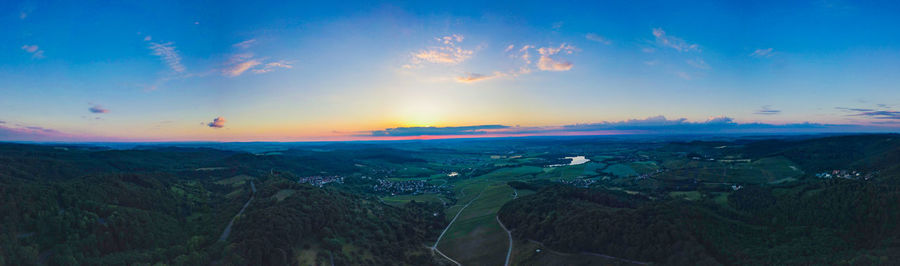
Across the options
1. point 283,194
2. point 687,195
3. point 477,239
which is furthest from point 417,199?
point 687,195

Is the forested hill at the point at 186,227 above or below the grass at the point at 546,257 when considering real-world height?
above

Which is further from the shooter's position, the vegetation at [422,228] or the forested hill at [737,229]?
the vegetation at [422,228]

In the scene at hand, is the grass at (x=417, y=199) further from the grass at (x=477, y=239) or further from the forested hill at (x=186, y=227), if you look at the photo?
the grass at (x=477, y=239)

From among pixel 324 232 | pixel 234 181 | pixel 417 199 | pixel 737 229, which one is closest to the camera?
pixel 737 229

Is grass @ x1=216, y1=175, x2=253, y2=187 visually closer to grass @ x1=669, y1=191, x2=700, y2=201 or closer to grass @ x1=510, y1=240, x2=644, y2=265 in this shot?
grass @ x1=510, y1=240, x2=644, y2=265

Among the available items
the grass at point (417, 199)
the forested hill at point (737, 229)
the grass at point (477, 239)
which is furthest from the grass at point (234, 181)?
the forested hill at point (737, 229)

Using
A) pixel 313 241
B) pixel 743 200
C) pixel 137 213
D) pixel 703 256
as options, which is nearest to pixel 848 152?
pixel 743 200

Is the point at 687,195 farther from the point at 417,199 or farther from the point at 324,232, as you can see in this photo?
the point at 324,232

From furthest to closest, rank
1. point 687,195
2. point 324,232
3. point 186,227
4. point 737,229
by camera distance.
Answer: point 687,195 < point 186,227 < point 324,232 < point 737,229

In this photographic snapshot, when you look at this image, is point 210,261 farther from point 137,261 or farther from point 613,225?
point 613,225

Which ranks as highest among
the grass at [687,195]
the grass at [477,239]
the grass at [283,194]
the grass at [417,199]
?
the grass at [283,194]

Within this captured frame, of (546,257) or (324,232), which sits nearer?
(546,257)

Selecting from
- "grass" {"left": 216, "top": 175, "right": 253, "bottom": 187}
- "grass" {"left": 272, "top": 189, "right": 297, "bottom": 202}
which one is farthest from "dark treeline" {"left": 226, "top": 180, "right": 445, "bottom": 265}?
"grass" {"left": 216, "top": 175, "right": 253, "bottom": 187}
